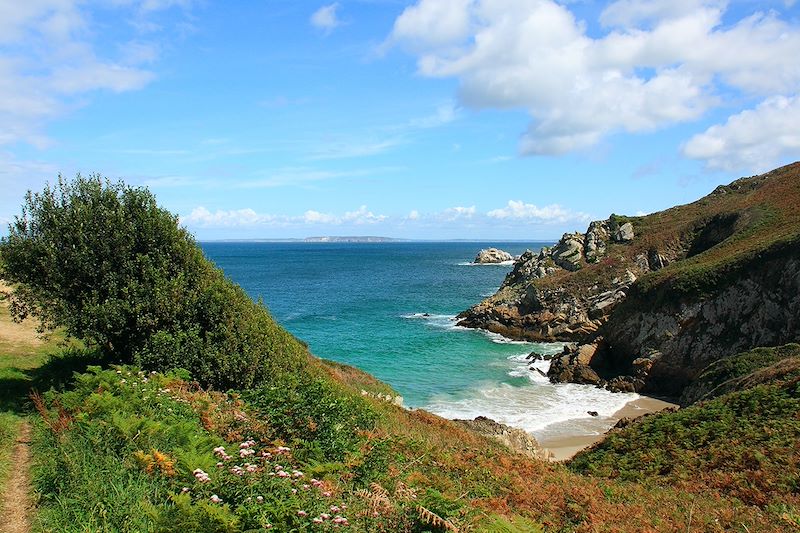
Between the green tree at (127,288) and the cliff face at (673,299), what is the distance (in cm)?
3164

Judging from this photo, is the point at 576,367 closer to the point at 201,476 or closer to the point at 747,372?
the point at 747,372

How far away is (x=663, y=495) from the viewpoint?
13211mm

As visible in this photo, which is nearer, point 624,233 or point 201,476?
point 201,476

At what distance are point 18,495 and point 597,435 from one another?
28.3 metres

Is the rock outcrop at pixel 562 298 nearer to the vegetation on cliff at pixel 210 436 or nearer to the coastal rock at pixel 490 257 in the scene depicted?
the vegetation on cliff at pixel 210 436

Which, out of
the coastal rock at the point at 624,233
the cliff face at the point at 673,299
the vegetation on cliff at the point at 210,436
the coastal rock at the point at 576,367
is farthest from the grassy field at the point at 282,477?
the coastal rock at the point at 624,233

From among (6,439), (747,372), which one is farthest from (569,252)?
(6,439)

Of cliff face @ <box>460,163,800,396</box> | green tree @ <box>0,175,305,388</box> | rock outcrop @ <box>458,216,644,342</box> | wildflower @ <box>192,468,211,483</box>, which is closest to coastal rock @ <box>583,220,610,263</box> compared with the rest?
rock outcrop @ <box>458,216,644,342</box>

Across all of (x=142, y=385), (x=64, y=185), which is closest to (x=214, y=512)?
(x=142, y=385)

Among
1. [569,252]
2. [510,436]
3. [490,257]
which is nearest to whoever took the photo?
[510,436]

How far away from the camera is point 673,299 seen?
136ft

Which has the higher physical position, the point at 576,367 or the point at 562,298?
the point at 562,298

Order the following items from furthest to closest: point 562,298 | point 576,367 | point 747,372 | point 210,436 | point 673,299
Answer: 1. point 562,298
2. point 576,367
3. point 673,299
4. point 747,372
5. point 210,436

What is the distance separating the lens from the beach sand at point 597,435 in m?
27.6
